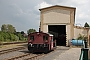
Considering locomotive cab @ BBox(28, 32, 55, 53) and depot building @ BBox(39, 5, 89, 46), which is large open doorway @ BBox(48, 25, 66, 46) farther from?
locomotive cab @ BBox(28, 32, 55, 53)

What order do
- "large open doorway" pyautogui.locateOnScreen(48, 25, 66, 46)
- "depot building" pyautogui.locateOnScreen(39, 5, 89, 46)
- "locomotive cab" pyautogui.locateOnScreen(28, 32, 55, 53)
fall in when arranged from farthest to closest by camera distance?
"large open doorway" pyautogui.locateOnScreen(48, 25, 66, 46) → "depot building" pyautogui.locateOnScreen(39, 5, 89, 46) → "locomotive cab" pyautogui.locateOnScreen(28, 32, 55, 53)

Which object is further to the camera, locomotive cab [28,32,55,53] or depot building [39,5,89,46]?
depot building [39,5,89,46]

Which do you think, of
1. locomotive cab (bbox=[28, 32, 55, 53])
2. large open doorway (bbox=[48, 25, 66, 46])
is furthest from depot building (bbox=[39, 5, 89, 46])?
locomotive cab (bbox=[28, 32, 55, 53])

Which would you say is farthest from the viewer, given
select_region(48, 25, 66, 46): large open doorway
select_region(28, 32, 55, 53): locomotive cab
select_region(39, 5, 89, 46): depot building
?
select_region(48, 25, 66, 46): large open doorway

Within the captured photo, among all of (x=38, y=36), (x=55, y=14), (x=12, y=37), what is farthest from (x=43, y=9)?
(x=12, y=37)

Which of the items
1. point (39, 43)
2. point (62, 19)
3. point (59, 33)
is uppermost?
point (62, 19)

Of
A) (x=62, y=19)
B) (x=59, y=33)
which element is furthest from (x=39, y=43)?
(x=59, y=33)

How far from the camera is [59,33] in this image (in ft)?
132

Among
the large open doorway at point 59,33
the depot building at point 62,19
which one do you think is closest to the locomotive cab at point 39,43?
the depot building at point 62,19

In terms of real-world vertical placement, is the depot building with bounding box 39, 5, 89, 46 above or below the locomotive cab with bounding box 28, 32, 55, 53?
above

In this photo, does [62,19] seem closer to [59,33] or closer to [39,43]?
[59,33]

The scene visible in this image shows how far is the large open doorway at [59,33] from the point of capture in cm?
3772

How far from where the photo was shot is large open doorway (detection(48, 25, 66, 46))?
37719 mm

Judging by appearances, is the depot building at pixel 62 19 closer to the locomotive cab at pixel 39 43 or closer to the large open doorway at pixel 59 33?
the large open doorway at pixel 59 33
